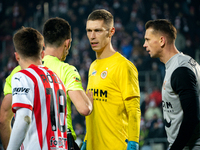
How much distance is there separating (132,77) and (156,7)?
1138cm

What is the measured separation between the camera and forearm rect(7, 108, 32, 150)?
1.91 metres

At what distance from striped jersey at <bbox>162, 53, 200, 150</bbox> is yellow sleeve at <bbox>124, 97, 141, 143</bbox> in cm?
32

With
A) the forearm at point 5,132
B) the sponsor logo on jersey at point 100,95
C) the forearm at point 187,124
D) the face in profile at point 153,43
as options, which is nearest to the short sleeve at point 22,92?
the forearm at point 5,132

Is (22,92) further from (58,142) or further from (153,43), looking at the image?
(153,43)

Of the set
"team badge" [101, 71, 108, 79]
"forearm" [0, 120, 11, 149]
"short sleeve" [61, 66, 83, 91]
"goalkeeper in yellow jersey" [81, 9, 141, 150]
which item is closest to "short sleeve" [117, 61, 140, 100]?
"goalkeeper in yellow jersey" [81, 9, 141, 150]

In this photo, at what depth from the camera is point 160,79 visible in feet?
35.1

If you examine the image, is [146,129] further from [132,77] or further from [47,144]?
→ [47,144]

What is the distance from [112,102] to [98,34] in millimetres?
849

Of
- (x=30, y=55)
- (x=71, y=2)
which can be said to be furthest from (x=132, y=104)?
(x=71, y=2)

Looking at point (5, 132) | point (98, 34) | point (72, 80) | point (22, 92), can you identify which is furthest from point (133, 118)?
point (5, 132)

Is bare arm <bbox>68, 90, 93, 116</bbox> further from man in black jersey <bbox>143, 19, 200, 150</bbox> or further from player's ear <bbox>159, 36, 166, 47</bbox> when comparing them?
player's ear <bbox>159, 36, 166, 47</bbox>

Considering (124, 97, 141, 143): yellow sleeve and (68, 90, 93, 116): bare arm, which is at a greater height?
(68, 90, 93, 116): bare arm

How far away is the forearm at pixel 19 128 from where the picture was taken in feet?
6.28

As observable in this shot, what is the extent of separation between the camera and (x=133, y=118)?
2.85 metres
